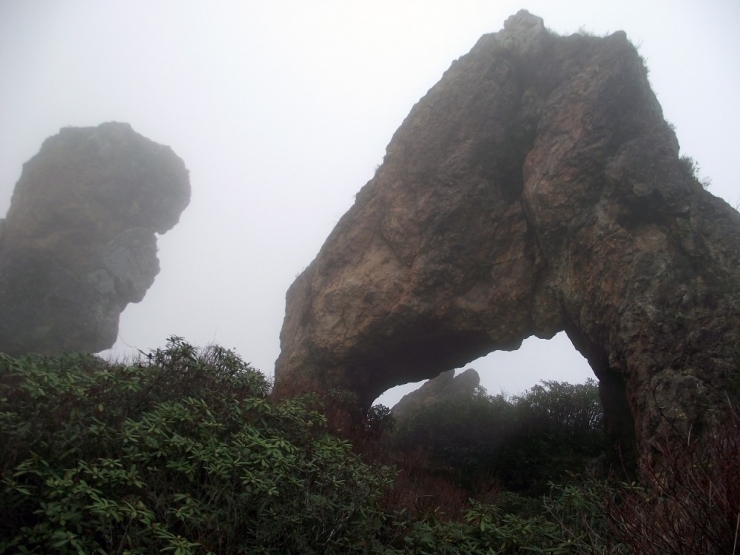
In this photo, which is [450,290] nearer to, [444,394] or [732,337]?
[732,337]

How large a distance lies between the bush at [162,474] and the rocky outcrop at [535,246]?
175 inches

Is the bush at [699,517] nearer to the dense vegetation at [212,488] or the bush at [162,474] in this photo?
the dense vegetation at [212,488]

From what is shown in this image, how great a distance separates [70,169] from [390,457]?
19772 mm

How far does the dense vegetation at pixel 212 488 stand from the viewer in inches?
151

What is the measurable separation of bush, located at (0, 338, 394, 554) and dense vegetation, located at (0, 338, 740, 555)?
15 mm

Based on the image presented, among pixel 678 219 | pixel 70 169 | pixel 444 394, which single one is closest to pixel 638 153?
pixel 678 219

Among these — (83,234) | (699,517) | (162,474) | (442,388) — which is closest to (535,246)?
(699,517)

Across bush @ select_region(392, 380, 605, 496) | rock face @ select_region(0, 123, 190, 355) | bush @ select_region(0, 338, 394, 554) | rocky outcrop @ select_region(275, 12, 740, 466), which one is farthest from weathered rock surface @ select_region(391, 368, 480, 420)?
bush @ select_region(0, 338, 394, 554)

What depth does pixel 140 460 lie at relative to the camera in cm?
474

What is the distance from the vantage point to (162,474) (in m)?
4.71

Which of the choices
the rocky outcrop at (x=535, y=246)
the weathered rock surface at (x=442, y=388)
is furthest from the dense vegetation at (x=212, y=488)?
the weathered rock surface at (x=442, y=388)

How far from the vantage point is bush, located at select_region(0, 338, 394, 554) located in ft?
12.9

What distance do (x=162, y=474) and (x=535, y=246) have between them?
8875 mm

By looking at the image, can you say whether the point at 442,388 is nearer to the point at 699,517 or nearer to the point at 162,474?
the point at 162,474
